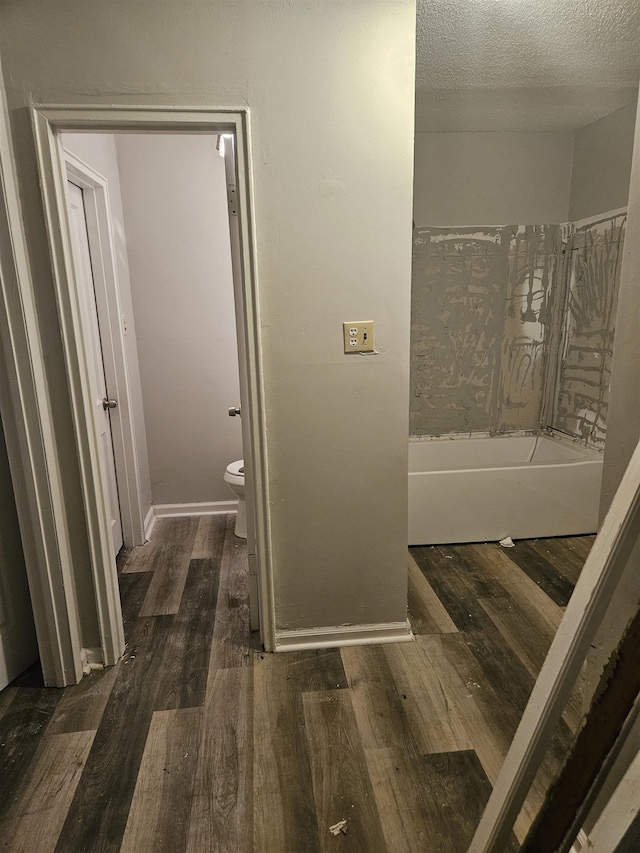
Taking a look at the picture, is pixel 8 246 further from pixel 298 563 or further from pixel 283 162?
pixel 298 563

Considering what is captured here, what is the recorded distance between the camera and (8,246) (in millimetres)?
1630

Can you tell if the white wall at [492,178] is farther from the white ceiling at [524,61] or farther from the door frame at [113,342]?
the door frame at [113,342]

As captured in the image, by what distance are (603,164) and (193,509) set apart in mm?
3475

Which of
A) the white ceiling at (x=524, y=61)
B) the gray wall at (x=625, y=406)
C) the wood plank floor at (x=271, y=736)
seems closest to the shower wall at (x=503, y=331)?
the white ceiling at (x=524, y=61)

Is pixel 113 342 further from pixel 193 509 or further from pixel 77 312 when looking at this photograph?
pixel 193 509

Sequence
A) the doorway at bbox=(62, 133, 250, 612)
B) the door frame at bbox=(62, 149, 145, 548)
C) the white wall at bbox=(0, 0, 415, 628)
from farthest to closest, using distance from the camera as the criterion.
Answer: the doorway at bbox=(62, 133, 250, 612) < the door frame at bbox=(62, 149, 145, 548) < the white wall at bbox=(0, 0, 415, 628)

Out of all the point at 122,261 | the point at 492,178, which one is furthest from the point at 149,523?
the point at 492,178

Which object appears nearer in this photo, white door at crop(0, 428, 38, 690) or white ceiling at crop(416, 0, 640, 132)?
white door at crop(0, 428, 38, 690)

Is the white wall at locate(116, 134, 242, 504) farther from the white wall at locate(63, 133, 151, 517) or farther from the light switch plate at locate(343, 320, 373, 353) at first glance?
the light switch plate at locate(343, 320, 373, 353)

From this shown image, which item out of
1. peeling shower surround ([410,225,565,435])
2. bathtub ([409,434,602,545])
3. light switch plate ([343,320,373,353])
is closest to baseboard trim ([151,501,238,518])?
bathtub ([409,434,602,545])

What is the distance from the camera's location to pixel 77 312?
1.79 metres

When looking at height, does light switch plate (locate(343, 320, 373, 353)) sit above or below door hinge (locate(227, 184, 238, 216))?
below

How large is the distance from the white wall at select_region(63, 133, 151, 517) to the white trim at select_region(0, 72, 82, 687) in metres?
0.98

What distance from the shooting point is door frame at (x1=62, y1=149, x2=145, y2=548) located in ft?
8.63
